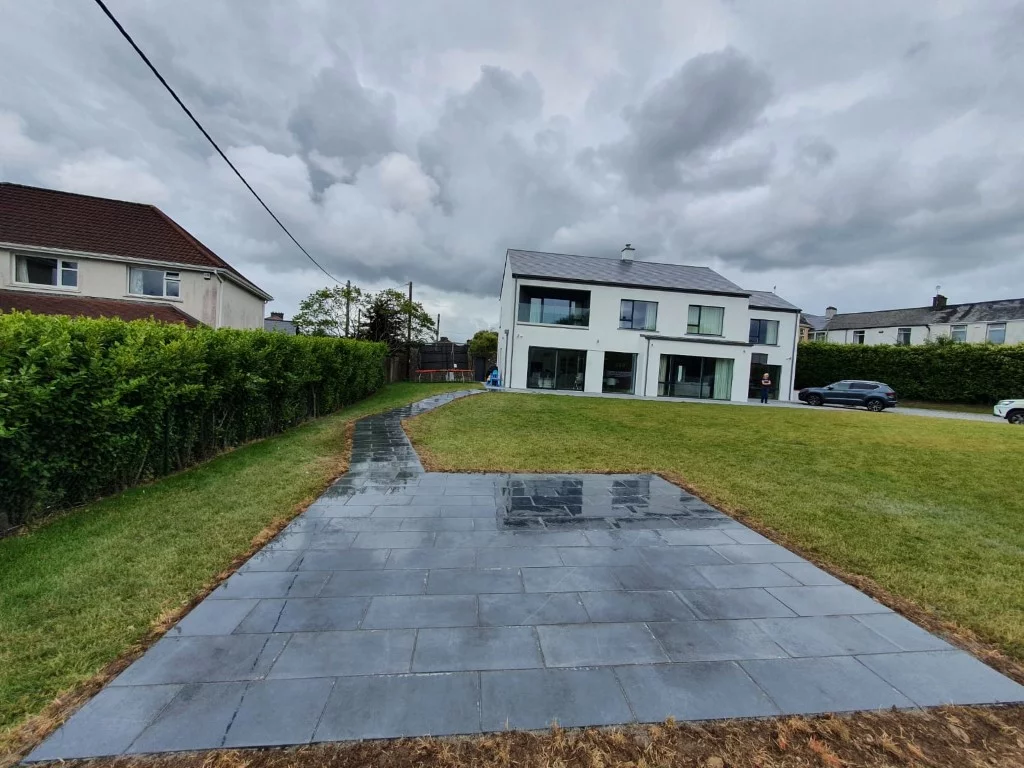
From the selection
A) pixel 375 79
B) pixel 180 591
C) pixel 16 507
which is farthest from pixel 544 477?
pixel 375 79

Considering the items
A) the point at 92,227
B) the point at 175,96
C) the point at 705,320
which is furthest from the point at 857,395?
the point at 92,227

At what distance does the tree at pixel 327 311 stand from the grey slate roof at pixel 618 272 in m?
11.5

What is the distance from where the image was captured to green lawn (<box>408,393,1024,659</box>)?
349 cm

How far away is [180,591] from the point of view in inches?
116

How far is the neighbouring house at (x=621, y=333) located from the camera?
71.6 feet

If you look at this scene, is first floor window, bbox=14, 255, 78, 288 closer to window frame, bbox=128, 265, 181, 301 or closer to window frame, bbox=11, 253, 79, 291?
window frame, bbox=11, 253, 79, 291

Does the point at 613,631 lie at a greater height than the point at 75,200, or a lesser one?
lesser

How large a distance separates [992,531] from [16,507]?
921 cm

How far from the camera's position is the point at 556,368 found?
22.2m

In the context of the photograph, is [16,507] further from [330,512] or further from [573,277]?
[573,277]

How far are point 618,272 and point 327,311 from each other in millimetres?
19032

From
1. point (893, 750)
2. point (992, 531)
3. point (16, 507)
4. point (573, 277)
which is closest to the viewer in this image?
point (893, 750)

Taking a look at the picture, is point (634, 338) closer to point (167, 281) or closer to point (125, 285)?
point (167, 281)

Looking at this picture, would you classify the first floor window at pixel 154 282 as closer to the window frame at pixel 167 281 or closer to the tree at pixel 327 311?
the window frame at pixel 167 281
